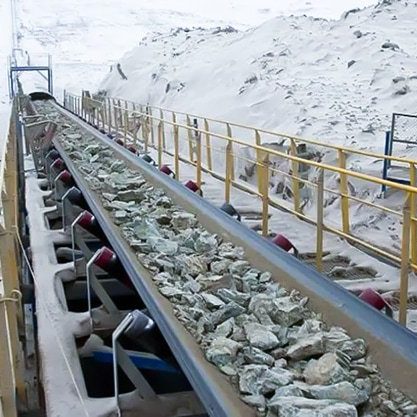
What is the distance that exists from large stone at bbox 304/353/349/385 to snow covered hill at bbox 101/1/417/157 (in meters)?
6.33

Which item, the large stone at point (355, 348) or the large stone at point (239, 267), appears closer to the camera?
the large stone at point (355, 348)

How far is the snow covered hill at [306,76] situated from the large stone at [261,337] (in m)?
6.08

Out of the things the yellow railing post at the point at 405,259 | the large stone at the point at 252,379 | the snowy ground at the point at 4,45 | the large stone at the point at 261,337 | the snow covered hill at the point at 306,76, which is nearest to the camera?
the large stone at the point at 252,379

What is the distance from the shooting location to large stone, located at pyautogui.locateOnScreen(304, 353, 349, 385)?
214 centimetres

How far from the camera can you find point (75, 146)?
838 centimetres

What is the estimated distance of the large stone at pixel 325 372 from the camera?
84.4 inches

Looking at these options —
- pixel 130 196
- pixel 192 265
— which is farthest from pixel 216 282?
pixel 130 196

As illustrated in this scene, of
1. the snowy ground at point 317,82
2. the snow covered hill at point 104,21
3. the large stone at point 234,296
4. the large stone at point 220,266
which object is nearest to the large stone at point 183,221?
the large stone at point 220,266

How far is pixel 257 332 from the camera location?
2500 mm

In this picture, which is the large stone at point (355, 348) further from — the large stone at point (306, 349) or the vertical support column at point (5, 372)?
the vertical support column at point (5, 372)

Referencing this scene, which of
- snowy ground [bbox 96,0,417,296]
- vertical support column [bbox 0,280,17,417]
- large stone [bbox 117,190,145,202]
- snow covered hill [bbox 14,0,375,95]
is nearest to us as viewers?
vertical support column [bbox 0,280,17,417]

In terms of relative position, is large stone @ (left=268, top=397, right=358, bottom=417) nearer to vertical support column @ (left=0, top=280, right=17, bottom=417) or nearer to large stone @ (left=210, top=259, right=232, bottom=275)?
vertical support column @ (left=0, top=280, right=17, bottom=417)

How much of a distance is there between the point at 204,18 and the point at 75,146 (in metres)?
54.5

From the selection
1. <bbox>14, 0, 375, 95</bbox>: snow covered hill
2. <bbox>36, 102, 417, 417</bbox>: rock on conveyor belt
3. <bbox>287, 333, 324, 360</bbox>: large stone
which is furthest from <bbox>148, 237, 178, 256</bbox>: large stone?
<bbox>14, 0, 375, 95</bbox>: snow covered hill
